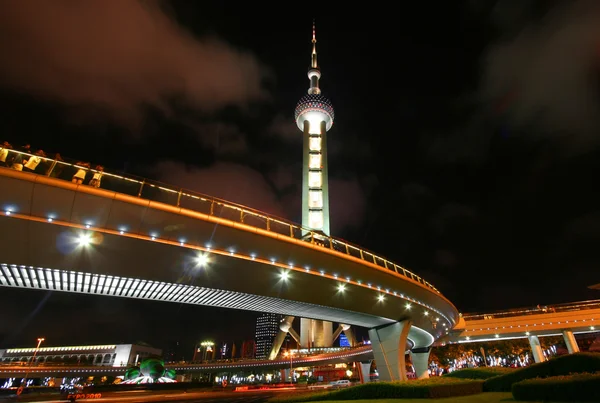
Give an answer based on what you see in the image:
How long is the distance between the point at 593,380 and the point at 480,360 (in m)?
105

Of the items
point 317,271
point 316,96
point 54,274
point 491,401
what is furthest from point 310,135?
point 491,401

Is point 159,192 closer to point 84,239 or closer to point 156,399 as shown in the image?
point 84,239

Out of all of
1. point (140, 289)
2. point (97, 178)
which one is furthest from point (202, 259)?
point (97, 178)

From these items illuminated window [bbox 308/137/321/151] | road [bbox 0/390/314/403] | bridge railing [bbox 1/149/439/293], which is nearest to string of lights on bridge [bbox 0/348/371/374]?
road [bbox 0/390/314/403]

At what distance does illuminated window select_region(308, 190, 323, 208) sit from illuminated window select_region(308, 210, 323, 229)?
A: 5.72 feet

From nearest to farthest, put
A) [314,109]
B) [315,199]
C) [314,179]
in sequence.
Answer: [315,199] → [314,179] → [314,109]

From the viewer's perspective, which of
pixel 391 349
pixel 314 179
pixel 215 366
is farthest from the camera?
pixel 215 366

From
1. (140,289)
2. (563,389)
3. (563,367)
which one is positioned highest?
(140,289)

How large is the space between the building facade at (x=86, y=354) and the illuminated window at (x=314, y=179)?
82.3 meters

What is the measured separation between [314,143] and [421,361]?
192ft

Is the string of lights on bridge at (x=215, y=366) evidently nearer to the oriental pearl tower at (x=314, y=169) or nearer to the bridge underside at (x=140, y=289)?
the oriental pearl tower at (x=314, y=169)

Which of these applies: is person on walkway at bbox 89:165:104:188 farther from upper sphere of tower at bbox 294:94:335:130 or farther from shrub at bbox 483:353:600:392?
upper sphere of tower at bbox 294:94:335:130

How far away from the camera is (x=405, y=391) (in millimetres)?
17500

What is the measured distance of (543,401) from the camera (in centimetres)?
1058
